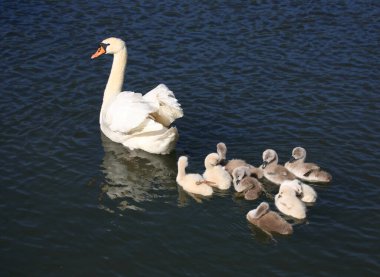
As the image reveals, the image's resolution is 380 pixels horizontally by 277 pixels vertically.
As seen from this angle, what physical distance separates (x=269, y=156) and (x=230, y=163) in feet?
2.62

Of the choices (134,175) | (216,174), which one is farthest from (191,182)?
(134,175)

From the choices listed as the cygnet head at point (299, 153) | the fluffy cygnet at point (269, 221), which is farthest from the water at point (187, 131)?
the cygnet head at point (299, 153)

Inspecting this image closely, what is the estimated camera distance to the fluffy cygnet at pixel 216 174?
1276 centimetres

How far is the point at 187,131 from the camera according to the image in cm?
1534

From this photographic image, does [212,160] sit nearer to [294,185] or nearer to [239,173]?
[239,173]

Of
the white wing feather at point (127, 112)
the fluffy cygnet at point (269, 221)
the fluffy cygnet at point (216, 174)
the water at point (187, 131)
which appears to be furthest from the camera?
the white wing feather at point (127, 112)

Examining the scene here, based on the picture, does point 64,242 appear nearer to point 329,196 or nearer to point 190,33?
point 329,196

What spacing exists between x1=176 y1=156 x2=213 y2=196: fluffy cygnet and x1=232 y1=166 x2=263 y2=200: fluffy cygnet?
0.54 metres

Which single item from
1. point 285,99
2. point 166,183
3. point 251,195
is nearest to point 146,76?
point 285,99

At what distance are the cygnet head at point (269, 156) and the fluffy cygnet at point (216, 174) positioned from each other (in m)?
0.92

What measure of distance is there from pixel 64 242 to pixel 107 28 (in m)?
11.1

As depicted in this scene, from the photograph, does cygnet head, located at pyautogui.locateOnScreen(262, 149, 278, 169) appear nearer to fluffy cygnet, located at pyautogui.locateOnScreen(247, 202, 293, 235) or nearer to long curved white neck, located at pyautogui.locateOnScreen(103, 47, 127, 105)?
fluffy cygnet, located at pyautogui.locateOnScreen(247, 202, 293, 235)

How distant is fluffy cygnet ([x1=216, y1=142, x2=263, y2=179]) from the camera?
43.2 feet

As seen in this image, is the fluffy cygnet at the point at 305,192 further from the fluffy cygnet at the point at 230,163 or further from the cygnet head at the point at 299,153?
the cygnet head at the point at 299,153
